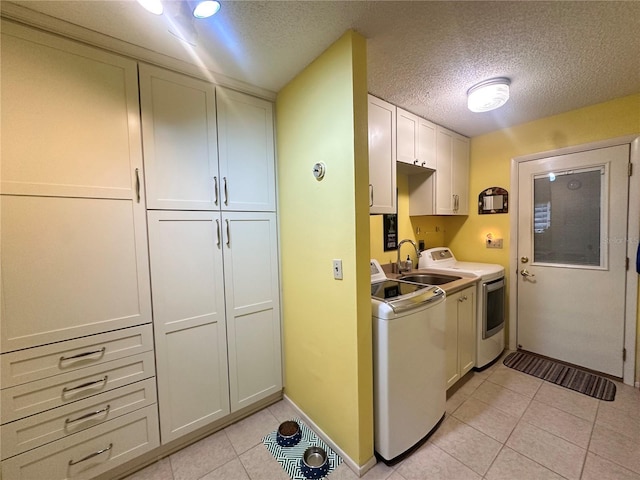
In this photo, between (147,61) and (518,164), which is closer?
(147,61)

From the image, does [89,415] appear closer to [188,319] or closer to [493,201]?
[188,319]

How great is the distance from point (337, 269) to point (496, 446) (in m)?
1.49

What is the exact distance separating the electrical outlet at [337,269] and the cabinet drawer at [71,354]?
113 centimetres

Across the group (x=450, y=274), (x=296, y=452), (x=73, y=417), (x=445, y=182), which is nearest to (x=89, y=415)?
(x=73, y=417)

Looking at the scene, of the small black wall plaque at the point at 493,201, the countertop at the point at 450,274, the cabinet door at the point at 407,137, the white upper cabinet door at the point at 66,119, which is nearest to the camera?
the white upper cabinet door at the point at 66,119

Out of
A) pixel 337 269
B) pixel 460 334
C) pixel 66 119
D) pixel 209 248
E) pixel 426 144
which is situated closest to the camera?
pixel 66 119

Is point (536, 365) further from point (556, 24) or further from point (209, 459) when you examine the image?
point (209, 459)

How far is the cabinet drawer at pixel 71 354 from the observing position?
1139mm

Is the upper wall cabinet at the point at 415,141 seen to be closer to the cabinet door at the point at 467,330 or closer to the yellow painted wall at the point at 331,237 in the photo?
the yellow painted wall at the point at 331,237

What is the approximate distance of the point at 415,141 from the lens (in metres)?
2.21

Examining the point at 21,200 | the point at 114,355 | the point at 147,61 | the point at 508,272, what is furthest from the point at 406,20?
the point at 508,272

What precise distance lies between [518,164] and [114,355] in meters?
3.67

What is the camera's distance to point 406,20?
1223 millimetres

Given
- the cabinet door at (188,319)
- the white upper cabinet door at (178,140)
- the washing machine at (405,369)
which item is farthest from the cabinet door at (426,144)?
the cabinet door at (188,319)
